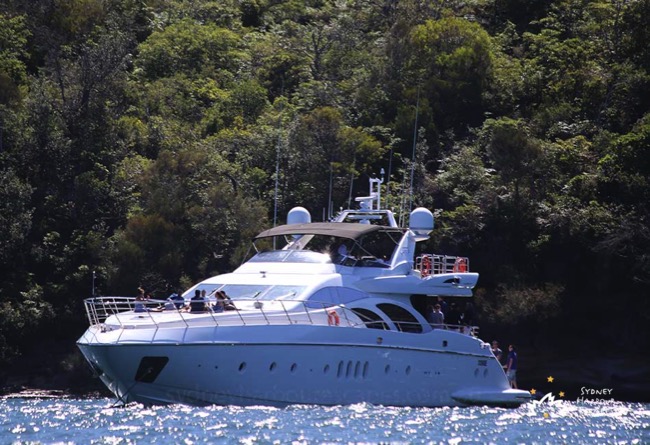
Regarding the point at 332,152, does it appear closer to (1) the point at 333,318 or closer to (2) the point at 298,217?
(2) the point at 298,217

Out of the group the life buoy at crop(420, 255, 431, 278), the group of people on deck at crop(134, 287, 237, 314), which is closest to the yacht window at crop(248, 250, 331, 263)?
the group of people on deck at crop(134, 287, 237, 314)

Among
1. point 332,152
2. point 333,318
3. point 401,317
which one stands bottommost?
point 401,317

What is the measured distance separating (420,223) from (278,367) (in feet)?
22.7

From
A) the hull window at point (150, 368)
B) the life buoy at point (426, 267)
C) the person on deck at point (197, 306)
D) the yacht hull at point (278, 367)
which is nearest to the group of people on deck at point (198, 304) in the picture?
the person on deck at point (197, 306)

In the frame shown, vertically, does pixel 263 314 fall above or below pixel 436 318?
above

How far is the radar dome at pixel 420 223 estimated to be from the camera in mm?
31328

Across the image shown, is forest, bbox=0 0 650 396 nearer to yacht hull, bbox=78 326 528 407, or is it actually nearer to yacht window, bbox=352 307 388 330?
yacht window, bbox=352 307 388 330

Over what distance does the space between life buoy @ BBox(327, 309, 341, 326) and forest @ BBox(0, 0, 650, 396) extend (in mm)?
6755

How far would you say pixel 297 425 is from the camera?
23.4 metres

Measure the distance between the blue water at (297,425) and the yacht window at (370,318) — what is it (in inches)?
74.9

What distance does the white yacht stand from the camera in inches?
1000

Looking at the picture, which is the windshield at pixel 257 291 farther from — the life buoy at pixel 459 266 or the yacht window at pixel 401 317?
the life buoy at pixel 459 266

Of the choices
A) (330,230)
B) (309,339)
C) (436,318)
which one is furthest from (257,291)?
(436,318)

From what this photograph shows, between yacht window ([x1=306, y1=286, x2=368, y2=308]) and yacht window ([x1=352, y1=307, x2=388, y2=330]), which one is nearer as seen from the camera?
yacht window ([x1=306, y1=286, x2=368, y2=308])
